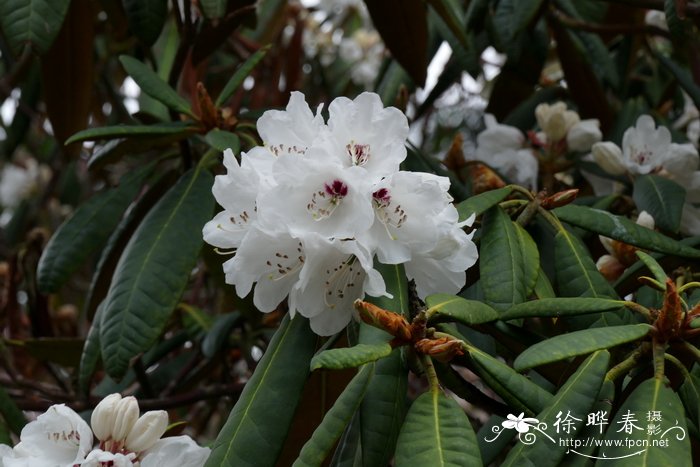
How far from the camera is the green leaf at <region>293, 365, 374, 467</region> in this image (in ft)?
2.55

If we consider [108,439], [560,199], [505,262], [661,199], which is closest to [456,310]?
[505,262]

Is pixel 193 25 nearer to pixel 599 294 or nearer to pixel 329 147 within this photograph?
pixel 329 147

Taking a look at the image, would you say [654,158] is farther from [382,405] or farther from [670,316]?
[382,405]

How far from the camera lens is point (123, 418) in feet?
3.20

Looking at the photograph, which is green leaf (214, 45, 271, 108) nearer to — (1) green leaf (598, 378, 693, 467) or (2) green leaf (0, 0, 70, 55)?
(2) green leaf (0, 0, 70, 55)

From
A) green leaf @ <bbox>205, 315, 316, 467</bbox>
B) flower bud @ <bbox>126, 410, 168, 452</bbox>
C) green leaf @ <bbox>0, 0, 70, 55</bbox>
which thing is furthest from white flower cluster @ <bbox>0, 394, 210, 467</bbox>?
green leaf @ <bbox>0, 0, 70, 55</bbox>

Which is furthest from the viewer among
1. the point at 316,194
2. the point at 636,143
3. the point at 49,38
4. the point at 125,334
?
the point at 636,143

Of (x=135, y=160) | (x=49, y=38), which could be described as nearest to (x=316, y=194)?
(x=49, y=38)

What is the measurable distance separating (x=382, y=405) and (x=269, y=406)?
4.9 inches

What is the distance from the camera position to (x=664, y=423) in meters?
0.78

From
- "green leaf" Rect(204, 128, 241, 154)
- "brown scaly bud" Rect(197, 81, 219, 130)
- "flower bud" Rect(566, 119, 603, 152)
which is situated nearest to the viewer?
"green leaf" Rect(204, 128, 241, 154)

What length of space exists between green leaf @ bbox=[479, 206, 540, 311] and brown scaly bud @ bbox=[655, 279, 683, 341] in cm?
16

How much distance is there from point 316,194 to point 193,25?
2.46ft

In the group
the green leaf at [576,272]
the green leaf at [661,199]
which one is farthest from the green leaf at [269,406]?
the green leaf at [661,199]
